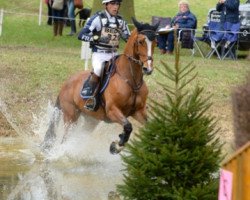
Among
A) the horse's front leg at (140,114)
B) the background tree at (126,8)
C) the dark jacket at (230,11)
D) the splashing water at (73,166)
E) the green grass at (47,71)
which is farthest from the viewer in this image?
the background tree at (126,8)

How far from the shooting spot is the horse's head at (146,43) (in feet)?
41.0

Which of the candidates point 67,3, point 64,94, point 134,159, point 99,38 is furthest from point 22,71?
point 134,159

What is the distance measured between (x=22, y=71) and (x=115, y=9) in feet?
25.5

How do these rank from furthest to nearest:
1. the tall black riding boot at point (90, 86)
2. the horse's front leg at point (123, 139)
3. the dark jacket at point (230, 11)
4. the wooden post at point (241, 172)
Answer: the dark jacket at point (230, 11) < the tall black riding boot at point (90, 86) < the horse's front leg at point (123, 139) < the wooden post at point (241, 172)

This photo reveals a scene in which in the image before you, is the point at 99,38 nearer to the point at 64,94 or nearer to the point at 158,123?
the point at 64,94

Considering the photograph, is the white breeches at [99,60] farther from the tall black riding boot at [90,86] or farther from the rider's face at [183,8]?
the rider's face at [183,8]

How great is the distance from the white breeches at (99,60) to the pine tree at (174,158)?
247 inches

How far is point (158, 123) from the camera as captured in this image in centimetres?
707

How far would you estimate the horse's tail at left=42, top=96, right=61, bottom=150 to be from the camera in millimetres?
14352

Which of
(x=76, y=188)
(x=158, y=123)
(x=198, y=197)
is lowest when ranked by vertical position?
(x=76, y=188)

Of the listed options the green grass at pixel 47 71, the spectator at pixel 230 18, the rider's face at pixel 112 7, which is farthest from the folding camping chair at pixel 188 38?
the rider's face at pixel 112 7

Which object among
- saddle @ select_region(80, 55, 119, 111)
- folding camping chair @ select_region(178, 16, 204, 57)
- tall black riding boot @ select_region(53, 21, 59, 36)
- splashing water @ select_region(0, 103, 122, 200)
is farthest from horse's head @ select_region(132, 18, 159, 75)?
tall black riding boot @ select_region(53, 21, 59, 36)

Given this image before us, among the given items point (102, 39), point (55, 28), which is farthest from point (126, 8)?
point (102, 39)

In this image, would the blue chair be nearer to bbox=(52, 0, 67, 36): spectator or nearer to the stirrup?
bbox=(52, 0, 67, 36): spectator
